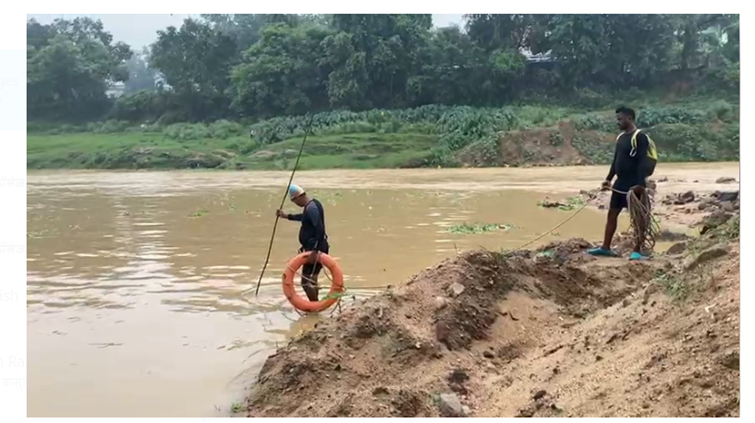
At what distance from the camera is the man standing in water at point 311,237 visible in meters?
7.75

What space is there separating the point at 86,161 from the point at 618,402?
133 feet

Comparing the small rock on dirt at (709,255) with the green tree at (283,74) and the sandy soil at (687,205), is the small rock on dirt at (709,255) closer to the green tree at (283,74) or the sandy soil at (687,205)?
the sandy soil at (687,205)

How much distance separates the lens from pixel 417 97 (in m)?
45.0

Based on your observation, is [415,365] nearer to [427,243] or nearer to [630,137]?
[630,137]

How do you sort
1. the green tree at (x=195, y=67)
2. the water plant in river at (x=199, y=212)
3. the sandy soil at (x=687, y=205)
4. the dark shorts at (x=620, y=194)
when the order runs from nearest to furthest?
the dark shorts at (x=620, y=194)
the sandy soil at (x=687, y=205)
the water plant in river at (x=199, y=212)
the green tree at (x=195, y=67)

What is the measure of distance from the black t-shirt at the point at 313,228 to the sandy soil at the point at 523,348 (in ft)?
5.40

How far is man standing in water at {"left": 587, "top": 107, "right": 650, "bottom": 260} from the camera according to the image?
26.6 feet

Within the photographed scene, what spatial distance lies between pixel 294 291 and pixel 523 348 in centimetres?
281

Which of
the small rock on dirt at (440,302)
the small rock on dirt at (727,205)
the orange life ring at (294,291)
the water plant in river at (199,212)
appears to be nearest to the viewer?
the small rock on dirt at (440,302)

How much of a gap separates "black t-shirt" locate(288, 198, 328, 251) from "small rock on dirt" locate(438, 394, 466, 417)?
11.7 feet

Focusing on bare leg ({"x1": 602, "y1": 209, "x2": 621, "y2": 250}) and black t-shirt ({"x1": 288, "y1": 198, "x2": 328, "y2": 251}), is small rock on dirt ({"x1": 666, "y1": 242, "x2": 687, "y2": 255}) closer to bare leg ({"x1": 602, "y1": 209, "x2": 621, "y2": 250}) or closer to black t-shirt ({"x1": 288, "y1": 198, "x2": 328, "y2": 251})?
bare leg ({"x1": 602, "y1": 209, "x2": 621, "y2": 250})

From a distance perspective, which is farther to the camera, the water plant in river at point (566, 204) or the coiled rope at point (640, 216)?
the water plant in river at point (566, 204)

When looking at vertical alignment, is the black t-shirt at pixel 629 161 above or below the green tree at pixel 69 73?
below

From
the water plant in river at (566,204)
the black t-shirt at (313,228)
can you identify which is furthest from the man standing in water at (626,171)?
the water plant in river at (566,204)
